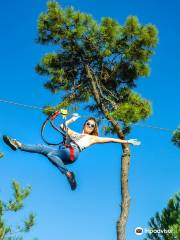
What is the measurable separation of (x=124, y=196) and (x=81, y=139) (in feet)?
14.1

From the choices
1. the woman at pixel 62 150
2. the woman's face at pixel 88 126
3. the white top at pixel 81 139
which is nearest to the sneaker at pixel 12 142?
the woman at pixel 62 150

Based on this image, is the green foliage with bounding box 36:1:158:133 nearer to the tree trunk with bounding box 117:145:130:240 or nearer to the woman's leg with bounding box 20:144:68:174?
the tree trunk with bounding box 117:145:130:240

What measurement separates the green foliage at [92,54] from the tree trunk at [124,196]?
1.78m

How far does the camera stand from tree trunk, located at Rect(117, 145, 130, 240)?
10453mm

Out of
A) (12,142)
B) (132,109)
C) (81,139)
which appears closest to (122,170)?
(132,109)

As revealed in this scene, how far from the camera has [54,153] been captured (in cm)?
648

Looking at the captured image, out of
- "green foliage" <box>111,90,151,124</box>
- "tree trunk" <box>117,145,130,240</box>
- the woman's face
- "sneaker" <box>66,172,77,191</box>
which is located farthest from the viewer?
"green foliage" <box>111,90,151,124</box>

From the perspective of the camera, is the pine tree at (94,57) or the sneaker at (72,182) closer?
the sneaker at (72,182)

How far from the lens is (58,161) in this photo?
21.2ft

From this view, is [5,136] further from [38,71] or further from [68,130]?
[38,71]

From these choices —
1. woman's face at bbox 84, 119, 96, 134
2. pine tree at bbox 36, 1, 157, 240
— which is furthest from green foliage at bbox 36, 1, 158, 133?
woman's face at bbox 84, 119, 96, 134

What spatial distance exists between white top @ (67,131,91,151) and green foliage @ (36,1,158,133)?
19.2 feet

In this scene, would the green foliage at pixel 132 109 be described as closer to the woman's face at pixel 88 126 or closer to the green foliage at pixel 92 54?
the green foliage at pixel 92 54

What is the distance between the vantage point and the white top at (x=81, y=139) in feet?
22.3
